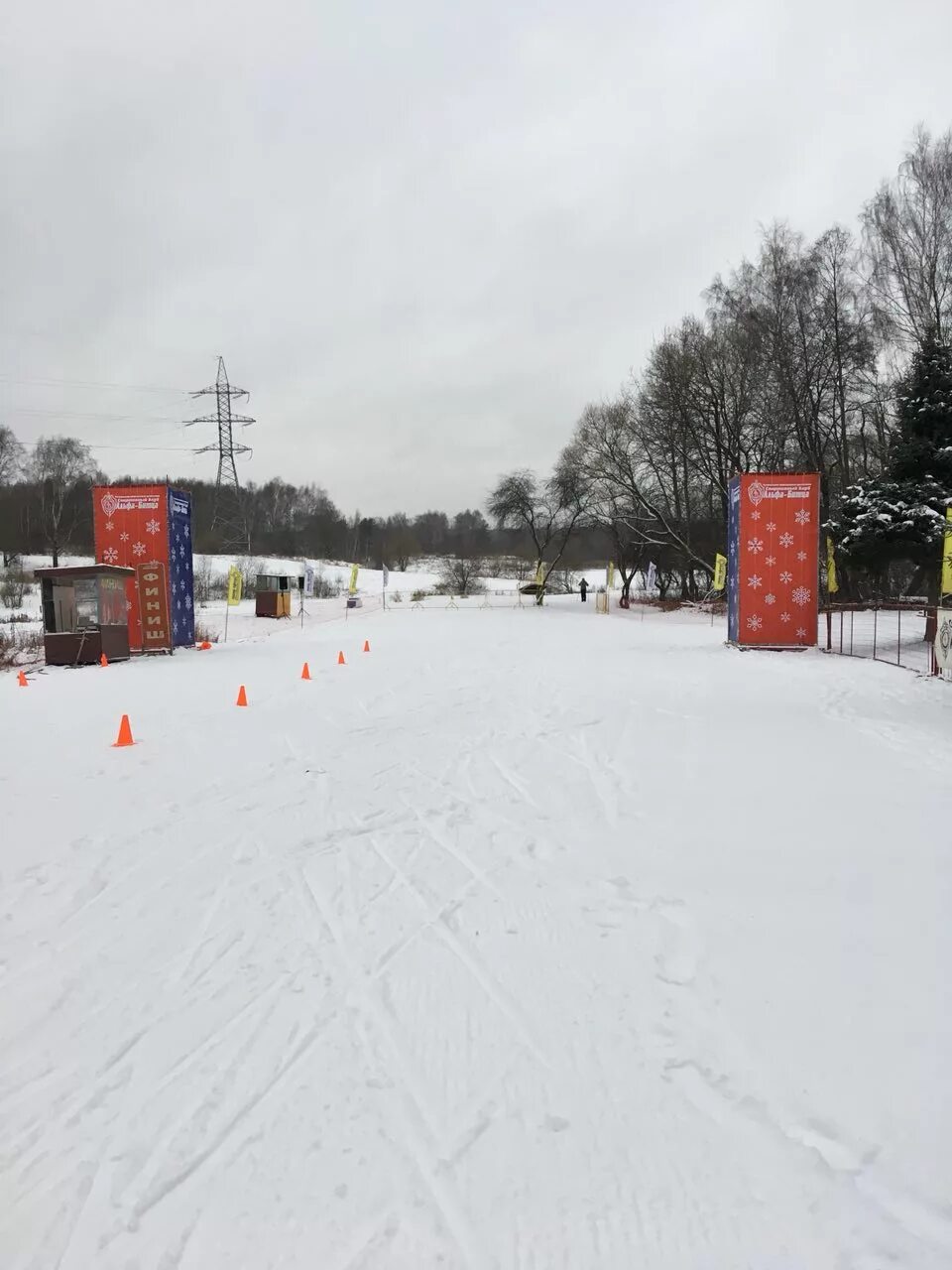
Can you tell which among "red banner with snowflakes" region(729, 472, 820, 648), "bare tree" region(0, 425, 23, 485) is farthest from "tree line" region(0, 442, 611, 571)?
"red banner with snowflakes" region(729, 472, 820, 648)

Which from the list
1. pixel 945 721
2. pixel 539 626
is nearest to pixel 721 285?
pixel 539 626

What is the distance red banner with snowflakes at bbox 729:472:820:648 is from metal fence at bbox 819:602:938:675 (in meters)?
0.79

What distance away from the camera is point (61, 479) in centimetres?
6253

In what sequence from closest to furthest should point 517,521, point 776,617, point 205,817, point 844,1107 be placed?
1. point 844,1107
2. point 205,817
3. point 776,617
4. point 517,521

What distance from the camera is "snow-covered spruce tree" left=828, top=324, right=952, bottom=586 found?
15000 mm

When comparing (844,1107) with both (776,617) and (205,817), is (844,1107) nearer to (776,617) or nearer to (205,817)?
(205,817)

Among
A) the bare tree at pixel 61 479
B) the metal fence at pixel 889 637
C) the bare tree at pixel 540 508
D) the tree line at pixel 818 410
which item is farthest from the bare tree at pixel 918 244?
the bare tree at pixel 61 479

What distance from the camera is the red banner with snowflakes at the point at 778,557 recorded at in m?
17.3

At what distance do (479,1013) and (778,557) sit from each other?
16.5 metres

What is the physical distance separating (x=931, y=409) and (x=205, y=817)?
17356mm

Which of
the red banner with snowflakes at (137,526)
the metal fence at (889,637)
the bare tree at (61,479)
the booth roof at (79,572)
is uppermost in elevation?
the bare tree at (61,479)

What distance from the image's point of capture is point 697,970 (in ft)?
10.8

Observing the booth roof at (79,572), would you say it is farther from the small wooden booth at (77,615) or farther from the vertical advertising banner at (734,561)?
the vertical advertising banner at (734,561)

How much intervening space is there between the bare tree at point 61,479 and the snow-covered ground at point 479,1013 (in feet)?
193
